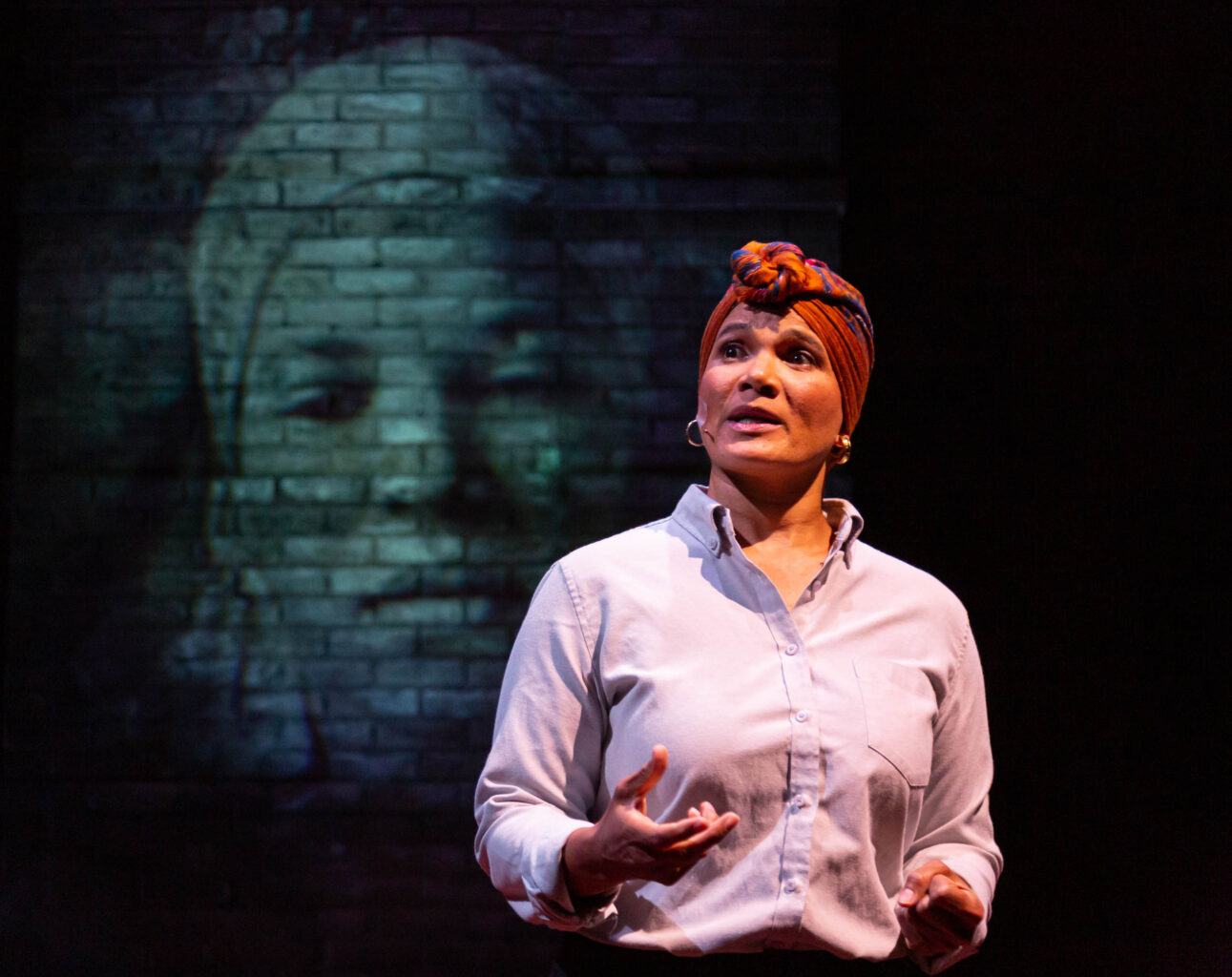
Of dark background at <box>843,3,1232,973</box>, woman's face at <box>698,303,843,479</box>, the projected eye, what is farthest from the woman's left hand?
the projected eye

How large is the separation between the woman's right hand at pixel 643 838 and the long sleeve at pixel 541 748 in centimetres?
11

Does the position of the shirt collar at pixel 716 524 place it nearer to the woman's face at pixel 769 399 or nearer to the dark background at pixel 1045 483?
the woman's face at pixel 769 399

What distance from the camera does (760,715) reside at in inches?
50.7

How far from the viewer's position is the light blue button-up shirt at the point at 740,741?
4.14 feet

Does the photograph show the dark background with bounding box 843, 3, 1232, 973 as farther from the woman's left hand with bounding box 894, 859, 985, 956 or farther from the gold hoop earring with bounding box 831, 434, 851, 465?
the woman's left hand with bounding box 894, 859, 985, 956

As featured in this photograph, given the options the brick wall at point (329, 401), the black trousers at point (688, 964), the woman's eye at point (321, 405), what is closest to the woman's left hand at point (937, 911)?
the black trousers at point (688, 964)

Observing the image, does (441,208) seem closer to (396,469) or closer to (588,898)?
(396,469)

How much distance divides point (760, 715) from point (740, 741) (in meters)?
0.04

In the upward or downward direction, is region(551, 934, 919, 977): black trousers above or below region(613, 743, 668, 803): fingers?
below

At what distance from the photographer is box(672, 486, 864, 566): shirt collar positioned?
4.75 feet

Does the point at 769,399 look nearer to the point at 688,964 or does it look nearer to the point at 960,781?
the point at 960,781

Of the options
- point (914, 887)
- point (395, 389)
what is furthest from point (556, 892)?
point (395, 389)

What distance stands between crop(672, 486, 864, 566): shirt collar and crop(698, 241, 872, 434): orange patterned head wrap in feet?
0.49

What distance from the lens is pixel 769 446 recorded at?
4.76 feet
